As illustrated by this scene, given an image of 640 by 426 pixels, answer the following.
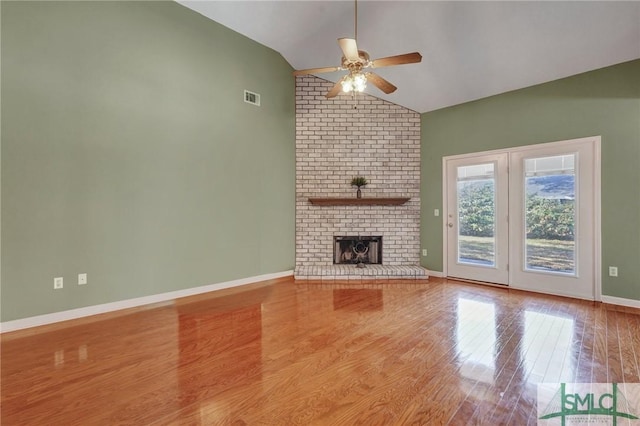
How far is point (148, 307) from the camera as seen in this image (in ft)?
10.9

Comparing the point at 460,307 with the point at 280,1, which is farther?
the point at 280,1

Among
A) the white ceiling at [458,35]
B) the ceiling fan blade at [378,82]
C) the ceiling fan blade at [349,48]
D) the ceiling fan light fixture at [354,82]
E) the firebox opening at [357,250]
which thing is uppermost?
the white ceiling at [458,35]

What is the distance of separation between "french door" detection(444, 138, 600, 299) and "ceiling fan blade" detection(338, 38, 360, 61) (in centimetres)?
297

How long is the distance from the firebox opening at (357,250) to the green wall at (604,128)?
219cm

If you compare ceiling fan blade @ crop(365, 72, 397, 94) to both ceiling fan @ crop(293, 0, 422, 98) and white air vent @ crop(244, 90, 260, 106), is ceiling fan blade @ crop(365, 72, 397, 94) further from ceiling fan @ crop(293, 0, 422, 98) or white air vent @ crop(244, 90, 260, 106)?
white air vent @ crop(244, 90, 260, 106)

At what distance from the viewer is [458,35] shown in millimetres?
3453

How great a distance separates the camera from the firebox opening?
5.19 metres

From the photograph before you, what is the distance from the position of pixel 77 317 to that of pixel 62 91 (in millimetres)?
2283

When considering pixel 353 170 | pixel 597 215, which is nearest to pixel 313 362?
pixel 353 170

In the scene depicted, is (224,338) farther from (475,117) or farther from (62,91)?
(475,117)

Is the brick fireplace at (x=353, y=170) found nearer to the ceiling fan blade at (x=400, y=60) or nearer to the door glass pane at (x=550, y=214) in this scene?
the door glass pane at (x=550, y=214)

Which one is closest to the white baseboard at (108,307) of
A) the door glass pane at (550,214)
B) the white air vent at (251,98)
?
the white air vent at (251,98)

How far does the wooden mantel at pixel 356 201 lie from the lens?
4930mm

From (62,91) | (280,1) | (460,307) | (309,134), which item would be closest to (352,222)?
(309,134)
